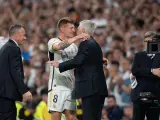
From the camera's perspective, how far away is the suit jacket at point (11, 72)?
1210 cm

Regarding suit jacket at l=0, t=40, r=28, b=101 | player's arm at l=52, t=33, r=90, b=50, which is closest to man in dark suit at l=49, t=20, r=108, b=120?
player's arm at l=52, t=33, r=90, b=50

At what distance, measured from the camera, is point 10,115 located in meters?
12.2

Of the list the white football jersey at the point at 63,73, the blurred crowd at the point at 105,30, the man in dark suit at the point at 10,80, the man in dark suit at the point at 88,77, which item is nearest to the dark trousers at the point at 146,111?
the man in dark suit at the point at 88,77

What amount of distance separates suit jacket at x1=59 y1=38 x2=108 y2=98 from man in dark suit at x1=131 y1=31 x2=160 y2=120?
2.60 feet

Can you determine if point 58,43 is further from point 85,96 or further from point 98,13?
point 98,13

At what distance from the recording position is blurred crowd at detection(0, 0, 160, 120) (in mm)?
17469

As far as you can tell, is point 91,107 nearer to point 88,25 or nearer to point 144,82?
point 144,82

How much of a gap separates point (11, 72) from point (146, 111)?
2.48 meters

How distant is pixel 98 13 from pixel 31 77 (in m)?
2.78

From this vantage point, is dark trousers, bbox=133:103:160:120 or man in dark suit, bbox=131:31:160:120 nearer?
man in dark suit, bbox=131:31:160:120

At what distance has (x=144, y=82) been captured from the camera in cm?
1266

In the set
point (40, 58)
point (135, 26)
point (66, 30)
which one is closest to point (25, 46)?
point (40, 58)

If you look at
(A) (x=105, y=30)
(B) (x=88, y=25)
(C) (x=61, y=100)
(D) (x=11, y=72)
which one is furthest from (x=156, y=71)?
(A) (x=105, y=30)

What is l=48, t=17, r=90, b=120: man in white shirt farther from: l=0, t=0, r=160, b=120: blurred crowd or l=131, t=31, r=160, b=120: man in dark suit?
l=0, t=0, r=160, b=120: blurred crowd
